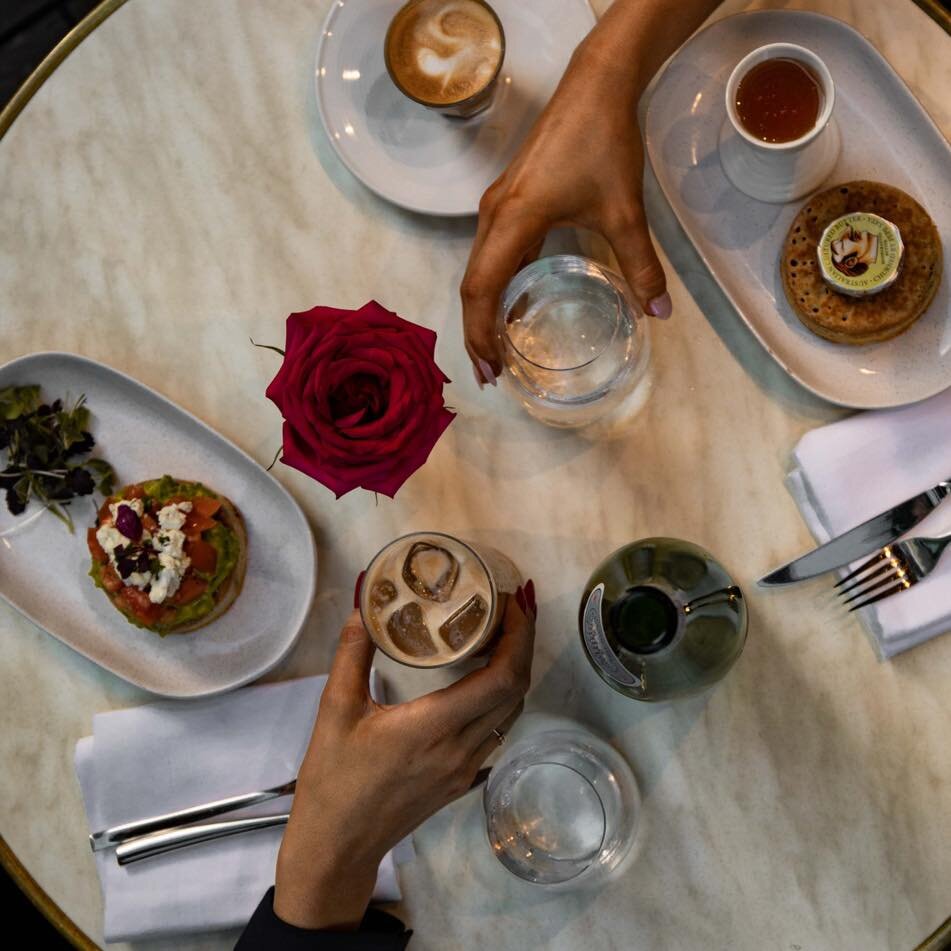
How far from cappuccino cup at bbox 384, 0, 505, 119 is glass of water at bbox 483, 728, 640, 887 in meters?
0.79

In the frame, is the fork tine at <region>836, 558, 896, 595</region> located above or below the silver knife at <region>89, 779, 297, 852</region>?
above

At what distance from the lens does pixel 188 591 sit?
3.90 feet

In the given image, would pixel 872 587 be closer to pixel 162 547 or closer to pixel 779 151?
pixel 779 151

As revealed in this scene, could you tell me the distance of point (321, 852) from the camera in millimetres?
1117

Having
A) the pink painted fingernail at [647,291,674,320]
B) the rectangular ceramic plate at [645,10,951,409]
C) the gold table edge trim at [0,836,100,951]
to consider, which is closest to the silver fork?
the rectangular ceramic plate at [645,10,951,409]

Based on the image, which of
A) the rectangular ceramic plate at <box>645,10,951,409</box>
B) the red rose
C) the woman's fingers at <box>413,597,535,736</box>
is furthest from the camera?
the rectangular ceramic plate at <box>645,10,951,409</box>

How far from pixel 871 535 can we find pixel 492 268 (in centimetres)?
54

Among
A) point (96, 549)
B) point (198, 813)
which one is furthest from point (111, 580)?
point (198, 813)

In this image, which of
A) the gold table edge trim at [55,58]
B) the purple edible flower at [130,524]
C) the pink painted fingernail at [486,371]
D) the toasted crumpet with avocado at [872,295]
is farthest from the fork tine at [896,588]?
the gold table edge trim at [55,58]

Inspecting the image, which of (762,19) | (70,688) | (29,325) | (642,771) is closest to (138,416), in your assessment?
(29,325)

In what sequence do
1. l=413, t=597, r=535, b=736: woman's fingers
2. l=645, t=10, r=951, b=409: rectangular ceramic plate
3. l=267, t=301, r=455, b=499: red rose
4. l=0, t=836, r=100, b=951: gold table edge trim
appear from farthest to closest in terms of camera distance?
1. l=0, t=836, r=100, b=951: gold table edge trim
2. l=645, t=10, r=951, b=409: rectangular ceramic plate
3. l=413, t=597, r=535, b=736: woman's fingers
4. l=267, t=301, r=455, b=499: red rose

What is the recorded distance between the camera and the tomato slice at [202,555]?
1.18 m

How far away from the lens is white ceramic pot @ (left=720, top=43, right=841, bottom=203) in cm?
110

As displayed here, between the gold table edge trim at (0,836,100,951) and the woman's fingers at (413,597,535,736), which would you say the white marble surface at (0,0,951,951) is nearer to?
the gold table edge trim at (0,836,100,951)
